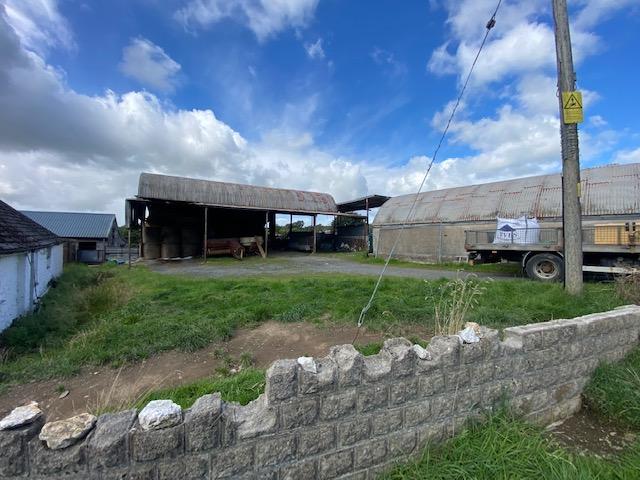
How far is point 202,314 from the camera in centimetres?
586

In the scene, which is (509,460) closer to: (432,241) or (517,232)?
(517,232)

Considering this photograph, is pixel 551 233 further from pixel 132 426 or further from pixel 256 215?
pixel 256 215

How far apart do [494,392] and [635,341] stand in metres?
2.51

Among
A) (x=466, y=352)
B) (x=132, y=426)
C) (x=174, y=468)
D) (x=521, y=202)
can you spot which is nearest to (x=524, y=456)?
(x=466, y=352)

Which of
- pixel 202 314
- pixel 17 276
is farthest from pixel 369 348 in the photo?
pixel 17 276

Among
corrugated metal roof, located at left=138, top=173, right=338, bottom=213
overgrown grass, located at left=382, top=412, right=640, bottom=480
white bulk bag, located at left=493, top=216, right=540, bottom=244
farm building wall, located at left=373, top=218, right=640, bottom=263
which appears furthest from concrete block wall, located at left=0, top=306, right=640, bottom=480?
corrugated metal roof, located at left=138, top=173, right=338, bottom=213

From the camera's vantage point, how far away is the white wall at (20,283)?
6016 mm

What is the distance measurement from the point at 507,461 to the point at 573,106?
5.82m

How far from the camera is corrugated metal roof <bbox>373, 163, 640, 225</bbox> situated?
37.9 ft

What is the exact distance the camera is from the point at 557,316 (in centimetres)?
516

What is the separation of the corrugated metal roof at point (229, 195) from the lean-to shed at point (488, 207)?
23.5ft

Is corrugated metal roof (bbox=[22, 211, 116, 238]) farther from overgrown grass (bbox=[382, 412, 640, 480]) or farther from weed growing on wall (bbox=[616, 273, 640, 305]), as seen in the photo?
weed growing on wall (bbox=[616, 273, 640, 305])

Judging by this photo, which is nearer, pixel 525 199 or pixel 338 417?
pixel 338 417

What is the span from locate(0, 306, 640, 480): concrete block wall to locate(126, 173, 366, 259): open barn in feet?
54.3
